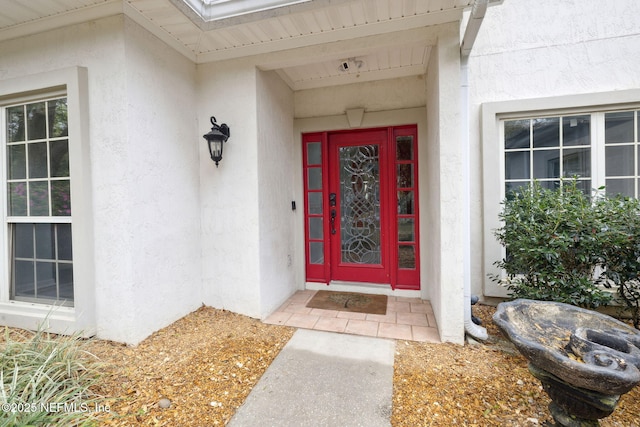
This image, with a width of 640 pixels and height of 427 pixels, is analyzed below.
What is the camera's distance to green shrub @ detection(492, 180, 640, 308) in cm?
229

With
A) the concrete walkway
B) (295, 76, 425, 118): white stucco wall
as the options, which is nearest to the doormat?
the concrete walkway

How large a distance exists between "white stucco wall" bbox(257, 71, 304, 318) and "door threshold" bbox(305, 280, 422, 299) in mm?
341

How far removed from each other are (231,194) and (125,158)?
103 cm

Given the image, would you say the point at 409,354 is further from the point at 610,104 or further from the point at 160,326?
the point at 610,104

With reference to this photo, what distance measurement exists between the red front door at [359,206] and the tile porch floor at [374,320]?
0.63 meters

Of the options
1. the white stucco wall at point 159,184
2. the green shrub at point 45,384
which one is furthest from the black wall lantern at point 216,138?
the green shrub at point 45,384

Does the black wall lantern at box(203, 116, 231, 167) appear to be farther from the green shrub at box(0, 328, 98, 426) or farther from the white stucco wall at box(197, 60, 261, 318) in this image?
the green shrub at box(0, 328, 98, 426)

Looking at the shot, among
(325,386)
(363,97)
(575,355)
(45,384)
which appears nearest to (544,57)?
(363,97)

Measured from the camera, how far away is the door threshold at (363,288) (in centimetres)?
379

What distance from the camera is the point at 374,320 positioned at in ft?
10.0

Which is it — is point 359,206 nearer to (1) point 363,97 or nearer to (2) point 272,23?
(1) point 363,97

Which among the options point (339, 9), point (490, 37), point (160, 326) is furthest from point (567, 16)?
point (160, 326)

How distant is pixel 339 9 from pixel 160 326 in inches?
136

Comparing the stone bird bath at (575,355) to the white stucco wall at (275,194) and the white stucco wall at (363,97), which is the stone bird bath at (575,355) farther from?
the white stucco wall at (363,97)
